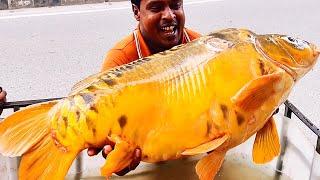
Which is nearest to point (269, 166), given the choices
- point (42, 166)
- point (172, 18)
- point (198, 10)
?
point (172, 18)

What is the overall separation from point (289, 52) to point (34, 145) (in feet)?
1.99

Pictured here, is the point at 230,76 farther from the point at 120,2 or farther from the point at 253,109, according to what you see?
the point at 120,2

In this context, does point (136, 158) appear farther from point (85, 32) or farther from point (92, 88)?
point (85, 32)

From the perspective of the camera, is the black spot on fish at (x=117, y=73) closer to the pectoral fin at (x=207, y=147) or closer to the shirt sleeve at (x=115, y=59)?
the pectoral fin at (x=207, y=147)

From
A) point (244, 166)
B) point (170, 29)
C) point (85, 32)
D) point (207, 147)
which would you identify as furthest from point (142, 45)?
point (85, 32)

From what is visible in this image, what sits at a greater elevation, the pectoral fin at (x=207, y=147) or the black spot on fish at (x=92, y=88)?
the black spot on fish at (x=92, y=88)

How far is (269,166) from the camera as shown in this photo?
68.9 inches

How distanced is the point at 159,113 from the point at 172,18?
1.89 ft

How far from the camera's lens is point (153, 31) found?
1.67 m

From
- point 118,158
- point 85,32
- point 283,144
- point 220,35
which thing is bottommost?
point 85,32

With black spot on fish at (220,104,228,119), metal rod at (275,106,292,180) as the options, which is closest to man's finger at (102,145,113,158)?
black spot on fish at (220,104,228,119)

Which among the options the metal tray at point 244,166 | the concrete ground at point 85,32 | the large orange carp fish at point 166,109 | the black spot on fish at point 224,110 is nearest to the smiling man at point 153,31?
the metal tray at point 244,166

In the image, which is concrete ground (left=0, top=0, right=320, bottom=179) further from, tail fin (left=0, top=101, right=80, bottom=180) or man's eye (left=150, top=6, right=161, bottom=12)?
tail fin (left=0, top=101, right=80, bottom=180)

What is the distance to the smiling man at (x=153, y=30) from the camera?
1.60 m
